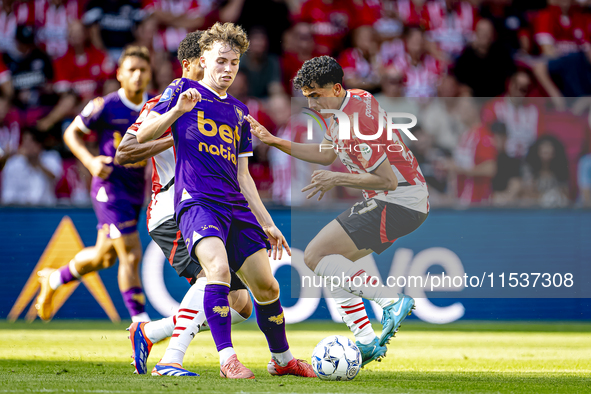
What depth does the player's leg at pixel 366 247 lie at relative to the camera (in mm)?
5035

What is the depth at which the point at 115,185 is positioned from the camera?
643cm

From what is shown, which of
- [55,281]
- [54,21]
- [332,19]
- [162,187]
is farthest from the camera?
[54,21]

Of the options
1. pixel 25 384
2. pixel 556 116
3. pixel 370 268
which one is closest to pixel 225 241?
pixel 25 384

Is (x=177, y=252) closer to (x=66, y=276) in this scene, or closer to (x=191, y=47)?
(x=191, y=47)

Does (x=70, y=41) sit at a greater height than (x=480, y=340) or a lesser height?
greater

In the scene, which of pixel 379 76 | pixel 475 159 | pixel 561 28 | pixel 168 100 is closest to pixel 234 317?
pixel 168 100

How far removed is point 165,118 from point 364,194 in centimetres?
186

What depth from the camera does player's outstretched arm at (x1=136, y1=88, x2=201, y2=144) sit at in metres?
4.25

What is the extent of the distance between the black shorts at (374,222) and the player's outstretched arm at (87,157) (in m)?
2.35

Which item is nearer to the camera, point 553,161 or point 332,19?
point 553,161

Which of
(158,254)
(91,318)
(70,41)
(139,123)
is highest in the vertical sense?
(70,41)

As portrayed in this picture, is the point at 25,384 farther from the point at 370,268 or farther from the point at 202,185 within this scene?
the point at 370,268

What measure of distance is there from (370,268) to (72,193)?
173 inches

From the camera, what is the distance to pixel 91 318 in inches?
314
